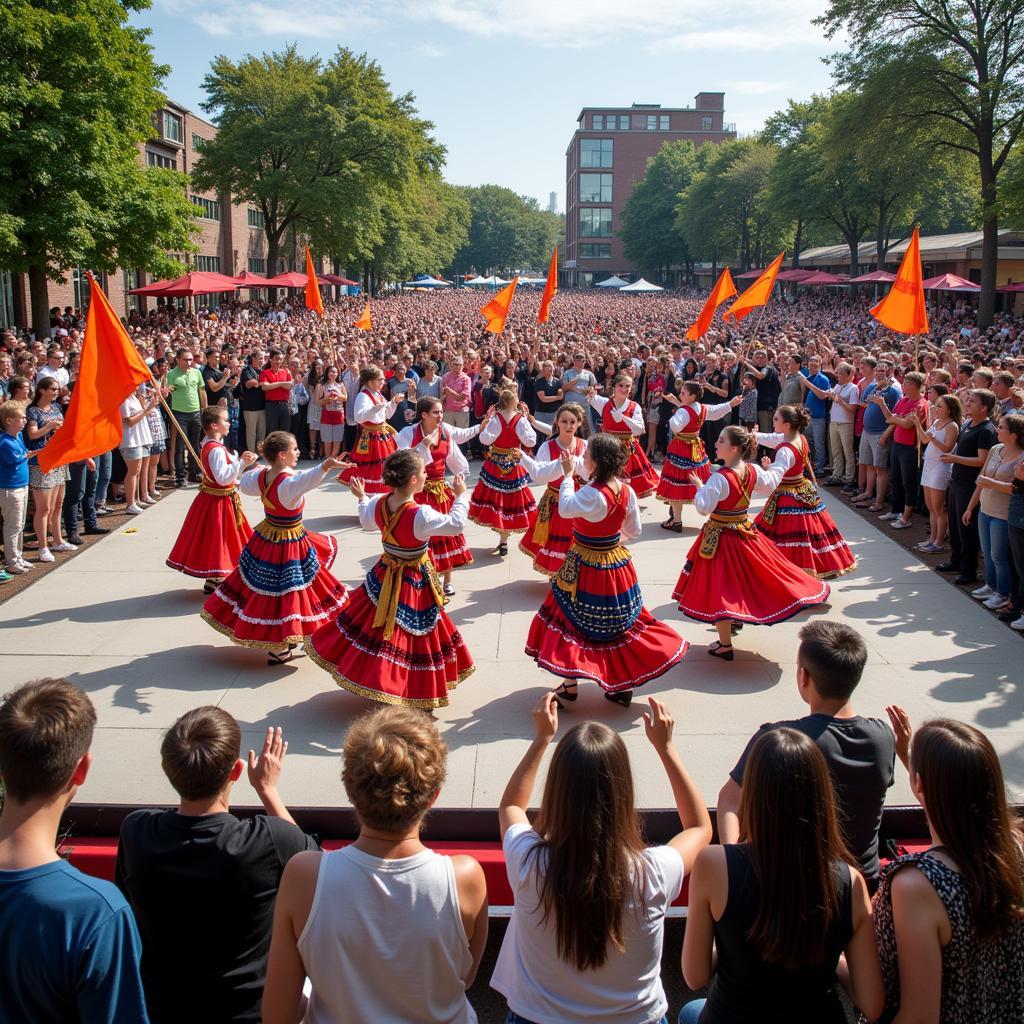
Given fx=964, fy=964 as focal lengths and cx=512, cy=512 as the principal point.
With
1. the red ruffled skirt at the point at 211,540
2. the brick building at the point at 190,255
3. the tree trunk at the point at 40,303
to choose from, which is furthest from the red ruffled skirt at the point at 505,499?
the brick building at the point at 190,255

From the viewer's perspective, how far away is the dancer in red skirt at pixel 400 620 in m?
6.21

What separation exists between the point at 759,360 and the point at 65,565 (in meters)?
11.3

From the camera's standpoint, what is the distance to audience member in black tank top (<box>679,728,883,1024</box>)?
2.55 m

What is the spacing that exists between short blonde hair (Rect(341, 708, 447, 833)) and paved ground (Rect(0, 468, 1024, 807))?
295 centimetres

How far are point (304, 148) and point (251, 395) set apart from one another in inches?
1278

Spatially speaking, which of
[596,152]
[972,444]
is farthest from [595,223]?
[972,444]

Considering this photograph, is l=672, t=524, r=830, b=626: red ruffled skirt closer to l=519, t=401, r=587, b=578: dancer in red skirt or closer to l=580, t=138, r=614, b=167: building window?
l=519, t=401, r=587, b=578: dancer in red skirt

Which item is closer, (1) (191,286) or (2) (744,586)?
(2) (744,586)

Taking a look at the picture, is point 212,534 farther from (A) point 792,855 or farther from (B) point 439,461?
(A) point 792,855

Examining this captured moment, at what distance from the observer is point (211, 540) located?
8.87 metres

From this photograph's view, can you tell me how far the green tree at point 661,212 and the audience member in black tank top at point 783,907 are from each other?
91897mm

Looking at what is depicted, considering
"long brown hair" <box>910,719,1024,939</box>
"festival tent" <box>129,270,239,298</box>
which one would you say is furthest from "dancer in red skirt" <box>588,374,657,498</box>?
"festival tent" <box>129,270,239,298</box>

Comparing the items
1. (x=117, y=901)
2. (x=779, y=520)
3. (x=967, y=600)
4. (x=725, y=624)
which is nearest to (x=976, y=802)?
(x=117, y=901)

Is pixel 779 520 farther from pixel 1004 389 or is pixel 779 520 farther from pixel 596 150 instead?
pixel 596 150
